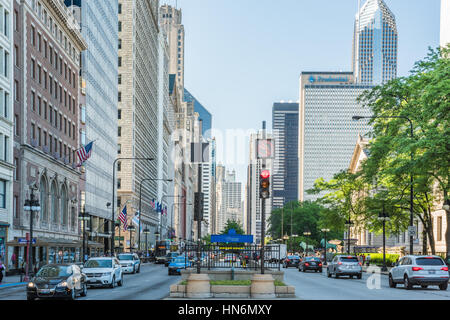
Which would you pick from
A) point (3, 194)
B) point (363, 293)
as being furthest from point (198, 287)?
point (3, 194)

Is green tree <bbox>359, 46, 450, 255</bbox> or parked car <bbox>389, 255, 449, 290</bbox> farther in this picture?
green tree <bbox>359, 46, 450, 255</bbox>

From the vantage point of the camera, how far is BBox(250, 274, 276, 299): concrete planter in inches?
1080

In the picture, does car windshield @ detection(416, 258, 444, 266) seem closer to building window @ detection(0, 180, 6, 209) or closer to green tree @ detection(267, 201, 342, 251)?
building window @ detection(0, 180, 6, 209)

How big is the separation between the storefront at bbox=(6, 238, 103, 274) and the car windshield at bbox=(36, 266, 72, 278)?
19267 mm

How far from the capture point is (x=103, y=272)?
37.6 meters

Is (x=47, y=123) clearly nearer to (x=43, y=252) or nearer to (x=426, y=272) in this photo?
(x=43, y=252)

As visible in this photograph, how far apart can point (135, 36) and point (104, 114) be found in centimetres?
2861

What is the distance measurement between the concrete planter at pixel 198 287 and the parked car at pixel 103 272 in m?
11.1

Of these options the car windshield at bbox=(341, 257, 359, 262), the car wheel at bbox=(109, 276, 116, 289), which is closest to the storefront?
the car wheel at bbox=(109, 276, 116, 289)

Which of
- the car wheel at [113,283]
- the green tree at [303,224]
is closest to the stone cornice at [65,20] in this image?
the car wheel at [113,283]

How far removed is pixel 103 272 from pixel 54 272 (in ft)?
26.7

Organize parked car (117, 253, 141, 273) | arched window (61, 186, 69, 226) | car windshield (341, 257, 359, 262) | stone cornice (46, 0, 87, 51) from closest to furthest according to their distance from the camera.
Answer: car windshield (341, 257, 359, 262) < parked car (117, 253, 141, 273) < stone cornice (46, 0, 87, 51) < arched window (61, 186, 69, 226)
